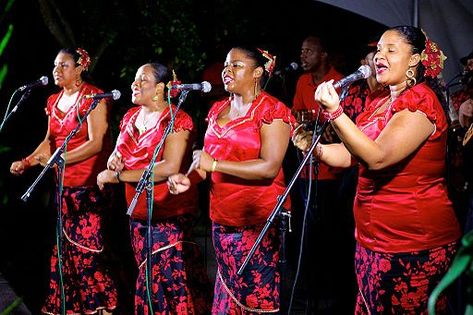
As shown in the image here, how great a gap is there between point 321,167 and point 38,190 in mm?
3168

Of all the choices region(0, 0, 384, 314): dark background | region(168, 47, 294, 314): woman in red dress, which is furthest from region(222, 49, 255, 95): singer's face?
region(0, 0, 384, 314): dark background

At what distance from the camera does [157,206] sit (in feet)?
16.6

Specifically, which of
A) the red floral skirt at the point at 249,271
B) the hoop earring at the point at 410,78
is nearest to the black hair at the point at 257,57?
the red floral skirt at the point at 249,271

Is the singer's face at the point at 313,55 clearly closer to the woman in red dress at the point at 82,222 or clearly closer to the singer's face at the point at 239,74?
the woman in red dress at the point at 82,222

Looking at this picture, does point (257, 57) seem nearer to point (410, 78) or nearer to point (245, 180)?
point (245, 180)

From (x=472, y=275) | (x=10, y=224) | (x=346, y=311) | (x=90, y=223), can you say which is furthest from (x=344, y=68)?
(x=472, y=275)

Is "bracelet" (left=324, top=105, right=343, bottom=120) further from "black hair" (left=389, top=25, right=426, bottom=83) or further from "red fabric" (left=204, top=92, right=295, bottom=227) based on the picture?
"red fabric" (left=204, top=92, right=295, bottom=227)

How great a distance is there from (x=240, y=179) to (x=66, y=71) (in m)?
2.07

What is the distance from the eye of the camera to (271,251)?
445 centimetres

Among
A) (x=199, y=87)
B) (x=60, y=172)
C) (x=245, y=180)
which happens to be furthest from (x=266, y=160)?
(x=60, y=172)

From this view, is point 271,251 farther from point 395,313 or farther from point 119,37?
point 119,37

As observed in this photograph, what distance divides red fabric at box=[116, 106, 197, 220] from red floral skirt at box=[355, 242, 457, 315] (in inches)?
69.7

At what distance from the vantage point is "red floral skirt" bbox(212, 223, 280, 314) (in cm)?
440

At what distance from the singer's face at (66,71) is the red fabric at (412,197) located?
2.90 metres
